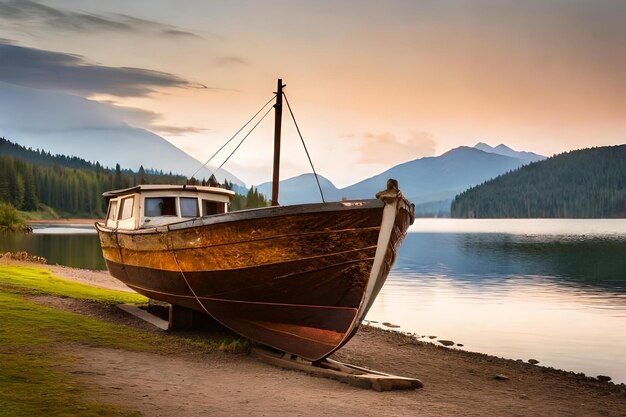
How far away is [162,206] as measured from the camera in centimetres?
1905

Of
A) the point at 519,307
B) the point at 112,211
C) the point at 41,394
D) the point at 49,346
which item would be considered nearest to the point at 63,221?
the point at 519,307

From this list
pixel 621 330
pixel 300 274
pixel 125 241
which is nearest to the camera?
pixel 300 274

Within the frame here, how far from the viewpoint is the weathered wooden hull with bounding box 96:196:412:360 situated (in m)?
12.9

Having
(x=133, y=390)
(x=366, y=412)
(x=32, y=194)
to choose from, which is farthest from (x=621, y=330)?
(x=32, y=194)

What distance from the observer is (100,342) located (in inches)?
572

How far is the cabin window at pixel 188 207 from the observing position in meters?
19.1

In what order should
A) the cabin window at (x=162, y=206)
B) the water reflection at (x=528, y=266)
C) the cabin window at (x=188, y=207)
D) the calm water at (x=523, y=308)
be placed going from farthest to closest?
the water reflection at (x=528, y=266) → the calm water at (x=523, y=308) → the cabin window at (x=188, y=207) → the cabin window at (x=162, y=206)

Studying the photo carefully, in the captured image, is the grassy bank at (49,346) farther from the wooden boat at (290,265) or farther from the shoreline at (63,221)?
the shoreline at (63,221)

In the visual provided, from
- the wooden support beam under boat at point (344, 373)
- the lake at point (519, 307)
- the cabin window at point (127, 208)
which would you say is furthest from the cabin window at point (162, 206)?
the lake at point (519, 307)

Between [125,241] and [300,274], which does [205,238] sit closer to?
[300,274]

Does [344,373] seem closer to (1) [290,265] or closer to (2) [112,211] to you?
(1) [290,265]

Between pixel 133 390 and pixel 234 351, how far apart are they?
5.05 metres

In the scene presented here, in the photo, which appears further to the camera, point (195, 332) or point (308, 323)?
point (195, 332)

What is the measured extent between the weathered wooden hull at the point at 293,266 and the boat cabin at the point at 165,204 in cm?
262
